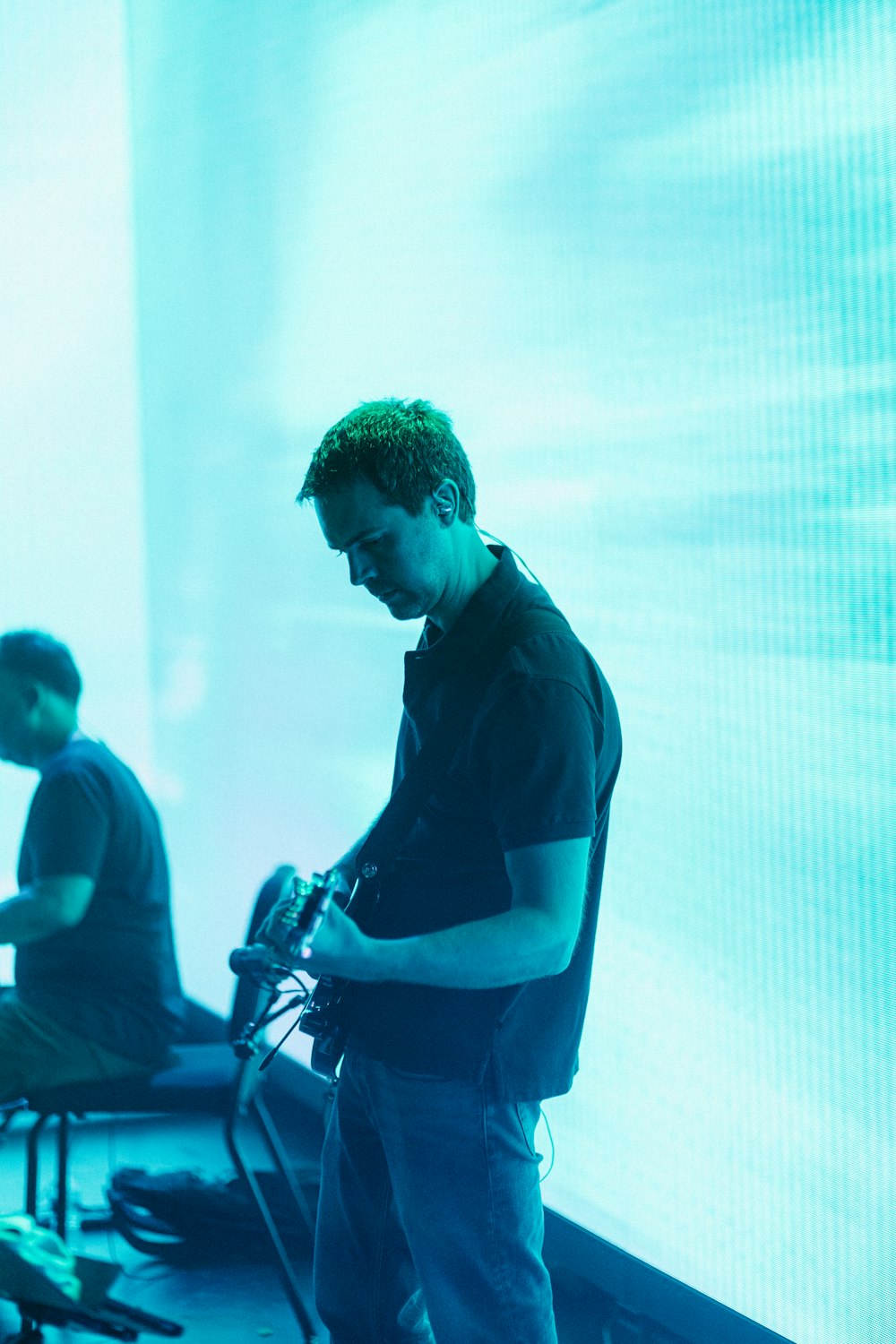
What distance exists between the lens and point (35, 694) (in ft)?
8.08

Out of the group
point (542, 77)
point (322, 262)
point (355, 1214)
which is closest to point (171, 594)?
point (322, 262)

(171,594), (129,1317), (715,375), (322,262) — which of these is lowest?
(129,1317)

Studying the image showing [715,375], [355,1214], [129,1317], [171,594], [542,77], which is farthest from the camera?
[171,594]

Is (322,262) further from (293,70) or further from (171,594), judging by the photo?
(171,594)

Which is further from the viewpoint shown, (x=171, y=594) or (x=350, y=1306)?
(x=171, y=594)

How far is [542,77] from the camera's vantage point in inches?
87.1

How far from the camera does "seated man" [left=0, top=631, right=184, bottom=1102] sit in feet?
7.60

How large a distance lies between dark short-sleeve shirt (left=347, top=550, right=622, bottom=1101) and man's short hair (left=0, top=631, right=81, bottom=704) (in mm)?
1275

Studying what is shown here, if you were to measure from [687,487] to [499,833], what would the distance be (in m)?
0.92

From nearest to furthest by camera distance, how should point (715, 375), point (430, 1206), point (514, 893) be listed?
1. point (514, 893)
2. point (430, 1206)
3. point (715, 375)

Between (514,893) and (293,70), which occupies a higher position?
(293,70)

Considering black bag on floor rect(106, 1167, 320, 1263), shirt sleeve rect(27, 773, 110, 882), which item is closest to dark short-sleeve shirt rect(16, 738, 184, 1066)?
shirt sleeve rect(27, 773, 110, 882)

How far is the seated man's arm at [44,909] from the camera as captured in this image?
2.27 meters

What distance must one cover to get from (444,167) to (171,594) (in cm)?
191
